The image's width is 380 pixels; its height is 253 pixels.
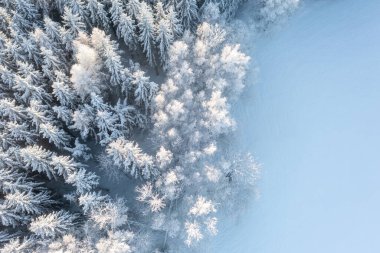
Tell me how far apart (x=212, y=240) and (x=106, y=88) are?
18.9 metres

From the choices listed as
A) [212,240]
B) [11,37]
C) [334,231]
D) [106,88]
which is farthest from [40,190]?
[334,231]

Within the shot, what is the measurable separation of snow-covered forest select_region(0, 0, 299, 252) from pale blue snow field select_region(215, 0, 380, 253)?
5170mm

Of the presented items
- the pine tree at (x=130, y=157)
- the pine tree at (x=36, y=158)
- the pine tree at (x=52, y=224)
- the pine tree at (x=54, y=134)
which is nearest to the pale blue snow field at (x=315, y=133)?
the pine tree at (x=130, y=157)

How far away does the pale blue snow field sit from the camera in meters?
38.1

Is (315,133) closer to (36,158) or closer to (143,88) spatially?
(143,88)

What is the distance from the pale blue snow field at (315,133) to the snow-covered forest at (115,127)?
517cm

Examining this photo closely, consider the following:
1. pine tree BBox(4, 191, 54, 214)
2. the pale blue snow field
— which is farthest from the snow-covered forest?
the pale blue snow field

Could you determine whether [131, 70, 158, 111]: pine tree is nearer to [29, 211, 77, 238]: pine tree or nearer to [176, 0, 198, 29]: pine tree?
[176, 0, 198, 29]: pine tree

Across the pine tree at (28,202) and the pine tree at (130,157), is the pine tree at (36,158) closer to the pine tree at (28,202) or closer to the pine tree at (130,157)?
the pine tree at (28,202)

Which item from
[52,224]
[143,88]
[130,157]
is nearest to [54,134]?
[130,157]

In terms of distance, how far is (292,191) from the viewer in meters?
38.9

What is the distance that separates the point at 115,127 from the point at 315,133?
23.4 meters

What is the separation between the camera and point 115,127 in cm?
3206

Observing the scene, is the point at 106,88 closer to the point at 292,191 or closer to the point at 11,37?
the point at 11,37
